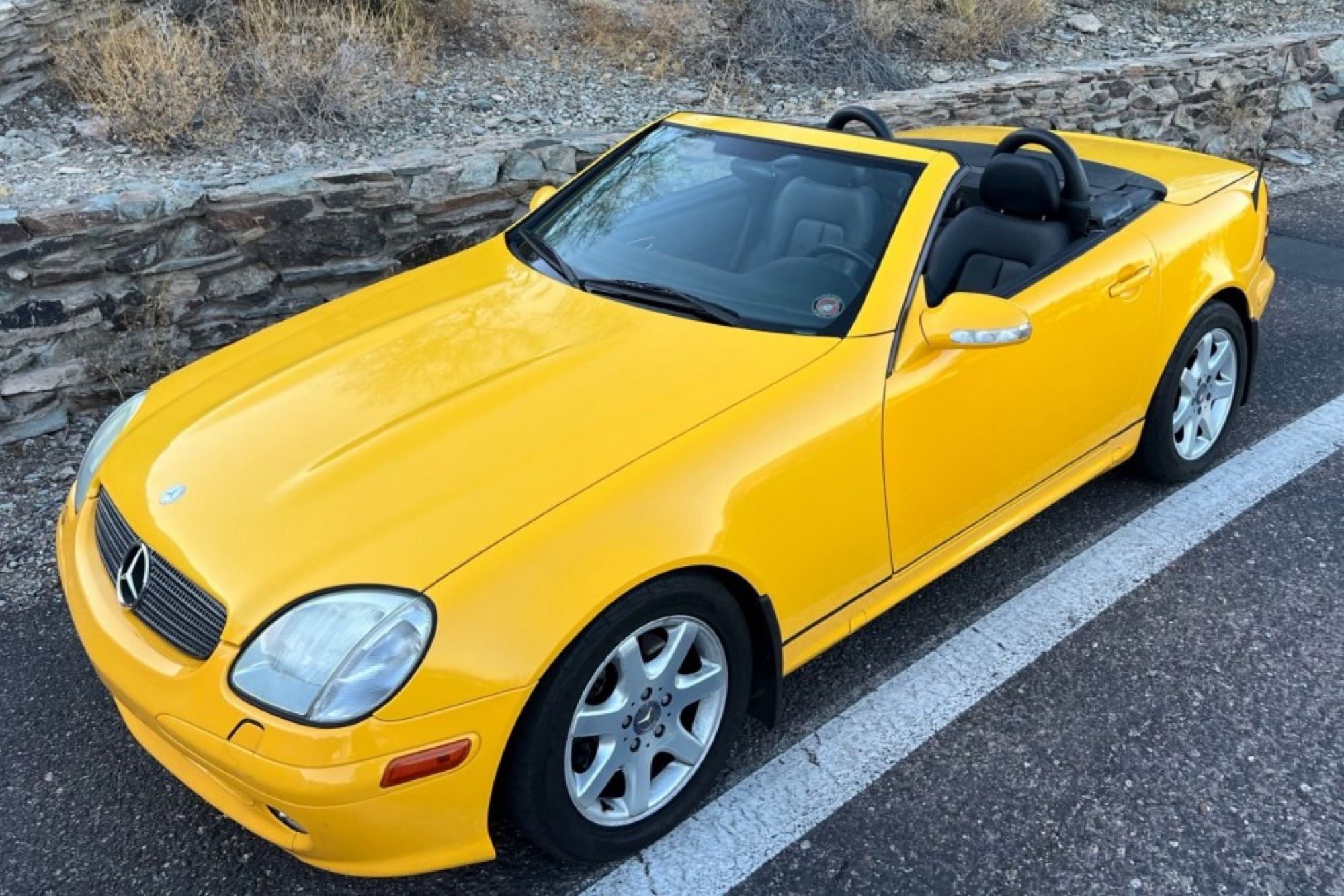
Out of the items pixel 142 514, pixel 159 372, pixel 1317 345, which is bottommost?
pixel 159 372

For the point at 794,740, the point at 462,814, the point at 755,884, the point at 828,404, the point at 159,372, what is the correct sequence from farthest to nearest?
the point at 159,372
the point at 794,740
the point at 828,404
the point at 755,884
the point at 462,814

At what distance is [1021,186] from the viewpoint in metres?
3.41

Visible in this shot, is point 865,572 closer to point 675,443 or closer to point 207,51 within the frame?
point 675,443

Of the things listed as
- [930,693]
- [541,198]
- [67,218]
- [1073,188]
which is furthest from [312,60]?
[930,693]

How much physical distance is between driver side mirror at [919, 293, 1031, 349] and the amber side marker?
1533 mm

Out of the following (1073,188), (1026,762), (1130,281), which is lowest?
(1026,762)

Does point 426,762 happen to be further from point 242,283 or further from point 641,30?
point 641,30

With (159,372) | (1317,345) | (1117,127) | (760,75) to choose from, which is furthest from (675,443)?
(1117,127)

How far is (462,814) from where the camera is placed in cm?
213

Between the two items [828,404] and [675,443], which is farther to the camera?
[828,404]

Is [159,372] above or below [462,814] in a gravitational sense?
below

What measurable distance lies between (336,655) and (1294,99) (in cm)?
935

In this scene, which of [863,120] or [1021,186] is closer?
[1021,186]

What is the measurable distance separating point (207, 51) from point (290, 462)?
4632mm
